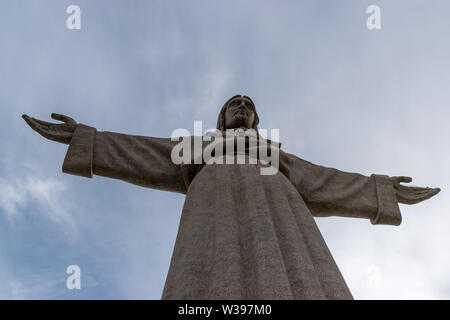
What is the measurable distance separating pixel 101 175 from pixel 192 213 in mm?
2036

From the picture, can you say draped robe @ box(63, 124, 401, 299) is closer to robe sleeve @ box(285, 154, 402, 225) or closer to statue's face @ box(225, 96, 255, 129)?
robe sleeve @ box(285, 154, 402, 225)

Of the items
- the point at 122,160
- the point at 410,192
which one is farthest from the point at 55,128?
the point at 410,192

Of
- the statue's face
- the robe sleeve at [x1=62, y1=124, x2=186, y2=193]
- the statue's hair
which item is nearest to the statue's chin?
the statue's face

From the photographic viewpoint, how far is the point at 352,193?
5.98 metres

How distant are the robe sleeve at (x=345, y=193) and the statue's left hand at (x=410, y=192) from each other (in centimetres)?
13

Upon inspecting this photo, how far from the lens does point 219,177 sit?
14.4 feet

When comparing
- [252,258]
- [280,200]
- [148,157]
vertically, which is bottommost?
[252,258]

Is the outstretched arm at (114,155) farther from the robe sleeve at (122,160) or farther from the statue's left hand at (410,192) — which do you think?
the statue's left hand at (410,192)

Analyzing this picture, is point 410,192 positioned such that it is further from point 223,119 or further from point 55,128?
point 55,128
